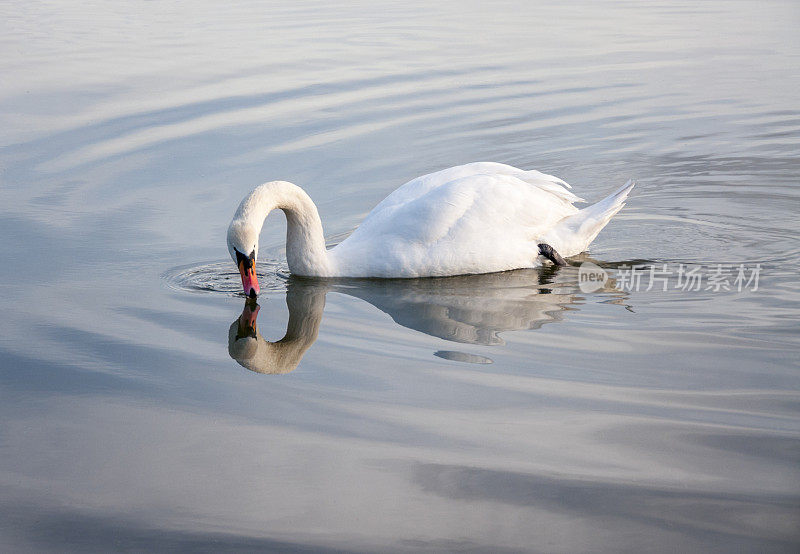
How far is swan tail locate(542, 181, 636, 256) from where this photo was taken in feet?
28.1

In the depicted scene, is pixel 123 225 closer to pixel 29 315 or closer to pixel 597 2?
pixel 29 315

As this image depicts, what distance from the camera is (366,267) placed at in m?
8.10

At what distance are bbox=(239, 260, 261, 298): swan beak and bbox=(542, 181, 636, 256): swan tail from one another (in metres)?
2.43

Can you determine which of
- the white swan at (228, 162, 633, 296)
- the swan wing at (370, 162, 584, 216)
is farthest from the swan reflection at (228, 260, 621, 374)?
the swan wing at (370, 162, 584, 216)

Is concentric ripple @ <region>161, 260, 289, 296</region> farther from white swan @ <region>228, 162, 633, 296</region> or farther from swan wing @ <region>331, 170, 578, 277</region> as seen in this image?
swan wing @ <region>331, 170, 578, 277</region>

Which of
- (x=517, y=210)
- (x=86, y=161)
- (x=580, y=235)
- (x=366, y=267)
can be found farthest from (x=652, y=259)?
(x=86, y=161)

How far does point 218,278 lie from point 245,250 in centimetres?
81

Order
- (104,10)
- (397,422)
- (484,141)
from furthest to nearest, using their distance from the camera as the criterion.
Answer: (104,10)
(484,141)
(397,422)

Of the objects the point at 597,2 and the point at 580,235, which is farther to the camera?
the point at 597,2

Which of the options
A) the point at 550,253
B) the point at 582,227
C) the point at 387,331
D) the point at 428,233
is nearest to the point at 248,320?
the point at 387,331

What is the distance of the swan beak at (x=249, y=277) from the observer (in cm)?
747

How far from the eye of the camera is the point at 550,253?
27.8ft

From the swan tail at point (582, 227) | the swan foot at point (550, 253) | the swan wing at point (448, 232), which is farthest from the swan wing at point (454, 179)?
the swan foot at point (550, 253)

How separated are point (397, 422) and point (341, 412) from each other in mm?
340
